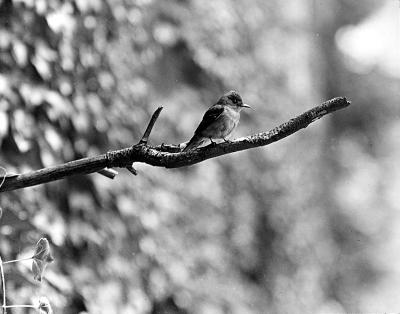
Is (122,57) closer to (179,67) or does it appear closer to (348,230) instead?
(179,67)

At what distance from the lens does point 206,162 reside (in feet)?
7.13

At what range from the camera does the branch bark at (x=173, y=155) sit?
0.96m

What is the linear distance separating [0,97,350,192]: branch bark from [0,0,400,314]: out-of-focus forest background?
408 mm

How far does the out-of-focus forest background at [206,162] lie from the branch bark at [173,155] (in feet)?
1.34

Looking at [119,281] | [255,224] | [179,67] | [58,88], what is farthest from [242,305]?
[58,88]

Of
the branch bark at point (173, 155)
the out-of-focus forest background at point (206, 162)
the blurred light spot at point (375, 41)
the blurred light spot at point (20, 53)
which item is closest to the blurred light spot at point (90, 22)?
the out-of-focus forest background at point (206, 162)

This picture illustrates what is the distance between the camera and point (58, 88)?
5.23 ft

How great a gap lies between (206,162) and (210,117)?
32.9 inches

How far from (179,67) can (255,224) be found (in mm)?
644

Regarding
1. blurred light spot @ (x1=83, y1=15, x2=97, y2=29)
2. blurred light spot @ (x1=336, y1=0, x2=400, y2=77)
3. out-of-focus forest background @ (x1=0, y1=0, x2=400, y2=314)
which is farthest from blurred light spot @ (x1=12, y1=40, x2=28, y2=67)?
blurred light spot @ (x1=336, y1=0, x2=400, y2=77)

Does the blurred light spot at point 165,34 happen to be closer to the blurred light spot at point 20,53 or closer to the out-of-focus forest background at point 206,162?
the out-of-focus forest background at point 206,162

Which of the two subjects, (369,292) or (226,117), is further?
(369,292)

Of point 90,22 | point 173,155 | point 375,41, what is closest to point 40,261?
point 173,155

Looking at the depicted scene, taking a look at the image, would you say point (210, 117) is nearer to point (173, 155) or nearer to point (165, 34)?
point (173, 155)
